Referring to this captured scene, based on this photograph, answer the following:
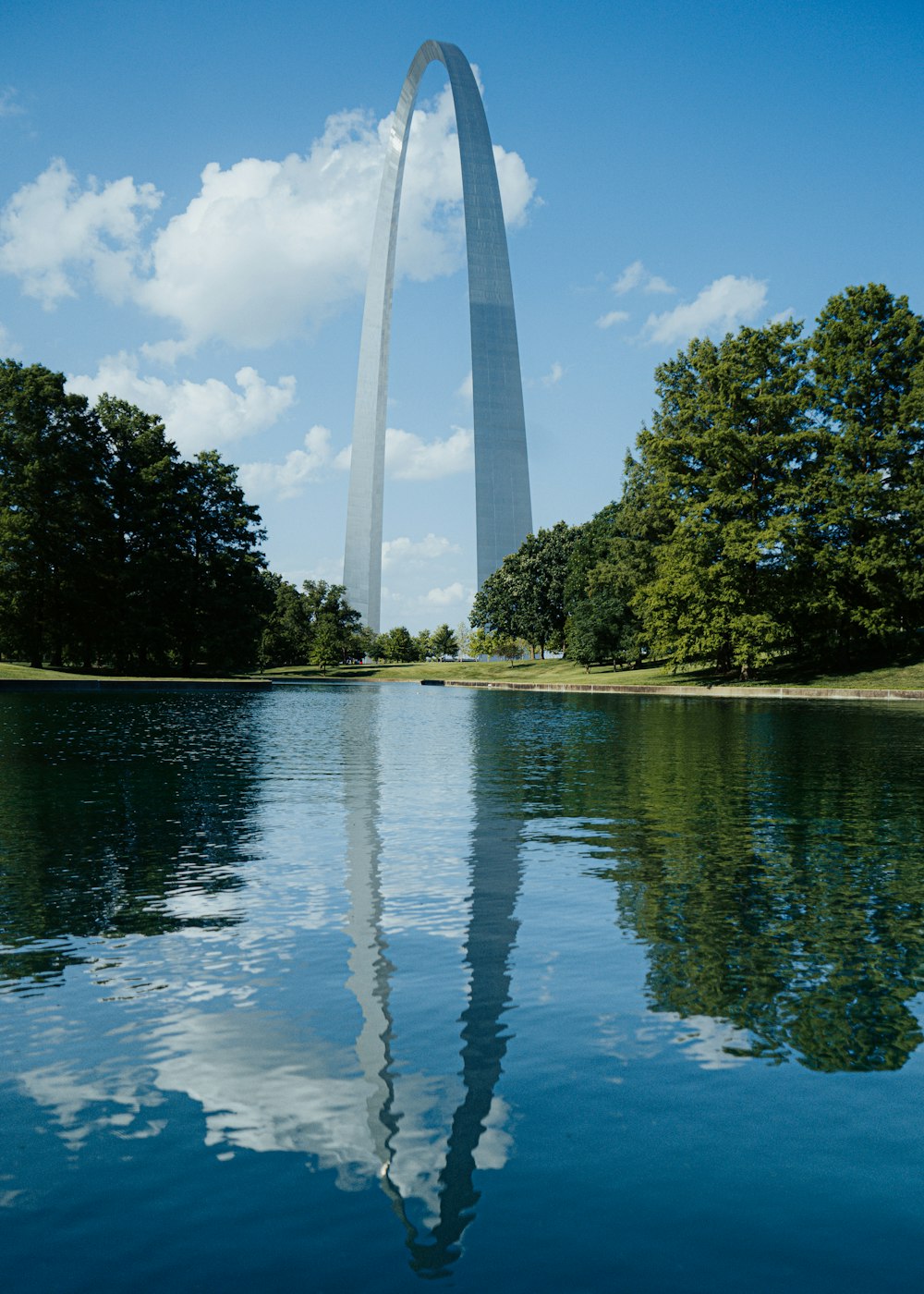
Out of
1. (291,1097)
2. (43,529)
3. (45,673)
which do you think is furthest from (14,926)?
(43,529)

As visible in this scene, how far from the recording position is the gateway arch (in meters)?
95.5

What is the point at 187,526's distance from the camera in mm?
72500

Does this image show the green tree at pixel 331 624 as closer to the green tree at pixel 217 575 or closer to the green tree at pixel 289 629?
the green tree at pixel 289 629

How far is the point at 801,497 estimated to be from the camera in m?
53.8

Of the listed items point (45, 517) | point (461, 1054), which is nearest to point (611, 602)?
point (45, 517)

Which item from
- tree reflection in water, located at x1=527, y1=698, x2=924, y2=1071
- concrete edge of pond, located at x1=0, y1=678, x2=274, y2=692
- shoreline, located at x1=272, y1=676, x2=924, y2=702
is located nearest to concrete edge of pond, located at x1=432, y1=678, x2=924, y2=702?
shoreline, located at x1=272, y1=676, x2=924, y2=702

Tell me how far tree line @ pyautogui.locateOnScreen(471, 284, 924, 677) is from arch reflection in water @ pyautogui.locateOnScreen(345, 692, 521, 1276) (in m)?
45.8

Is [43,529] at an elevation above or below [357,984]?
above

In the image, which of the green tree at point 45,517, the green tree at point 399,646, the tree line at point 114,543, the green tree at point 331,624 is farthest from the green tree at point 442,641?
the green tree at point 45,517

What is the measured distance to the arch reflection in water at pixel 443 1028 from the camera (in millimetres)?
3613

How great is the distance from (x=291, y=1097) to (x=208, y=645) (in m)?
69.1

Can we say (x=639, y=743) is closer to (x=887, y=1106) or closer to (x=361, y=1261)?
(x=887, y=1106)

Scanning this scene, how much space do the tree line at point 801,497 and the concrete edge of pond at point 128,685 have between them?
24.2 meters

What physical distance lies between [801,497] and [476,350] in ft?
164
